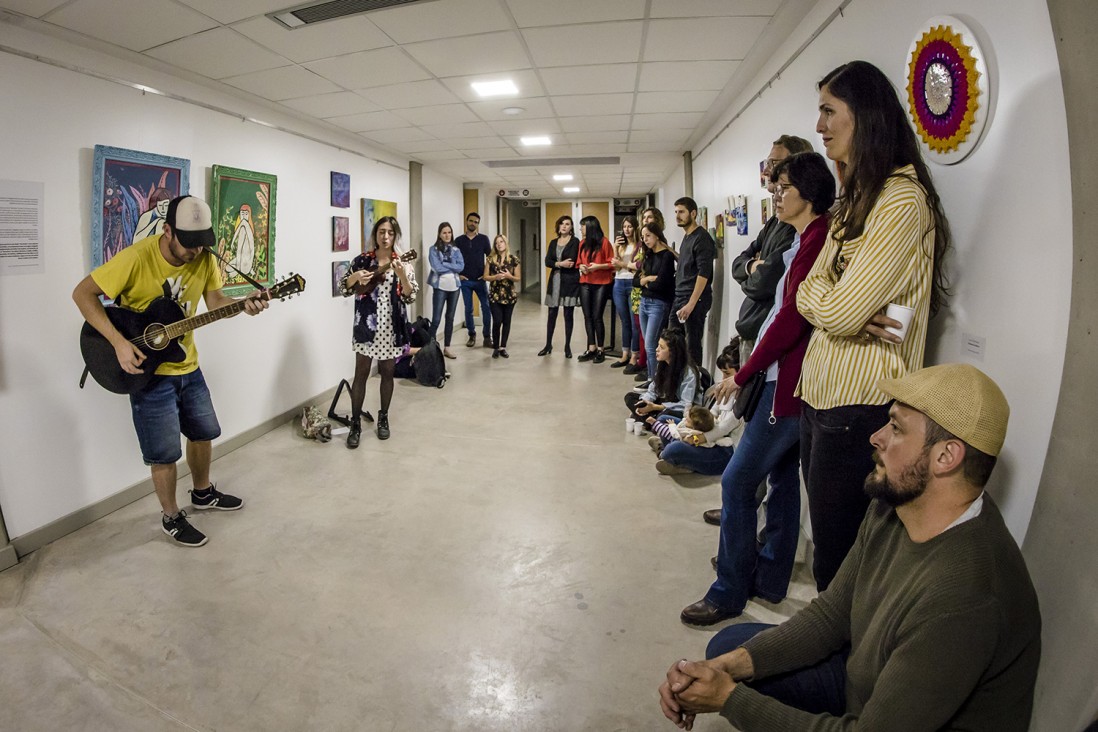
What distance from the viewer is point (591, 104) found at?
456 centimetres

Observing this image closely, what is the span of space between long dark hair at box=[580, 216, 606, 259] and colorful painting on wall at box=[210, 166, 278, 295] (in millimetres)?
3331

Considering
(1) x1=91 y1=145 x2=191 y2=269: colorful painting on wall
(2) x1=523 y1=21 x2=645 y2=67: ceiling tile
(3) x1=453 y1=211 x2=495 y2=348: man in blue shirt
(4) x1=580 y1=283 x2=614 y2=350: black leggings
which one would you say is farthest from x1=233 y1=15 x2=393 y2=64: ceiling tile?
(3) x1=453 y1=211 x2=495 y2=348: man in blue shirt

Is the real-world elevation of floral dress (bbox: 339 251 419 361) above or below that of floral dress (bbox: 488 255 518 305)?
below

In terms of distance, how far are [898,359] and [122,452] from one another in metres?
3.81

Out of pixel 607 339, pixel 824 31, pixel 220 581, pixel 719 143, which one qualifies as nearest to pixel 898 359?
pixel 824 31

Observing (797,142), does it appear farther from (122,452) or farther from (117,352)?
(122,452)

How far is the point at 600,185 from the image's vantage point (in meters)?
11.2

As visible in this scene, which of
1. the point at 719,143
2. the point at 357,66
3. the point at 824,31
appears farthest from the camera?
the point at 719,143

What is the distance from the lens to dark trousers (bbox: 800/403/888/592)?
60.3 inches

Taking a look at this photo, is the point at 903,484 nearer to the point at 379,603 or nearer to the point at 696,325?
the point at 379,603

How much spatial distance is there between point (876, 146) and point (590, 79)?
2.80 m

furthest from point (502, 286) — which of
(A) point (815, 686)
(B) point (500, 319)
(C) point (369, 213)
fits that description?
(A) point (815, 686)

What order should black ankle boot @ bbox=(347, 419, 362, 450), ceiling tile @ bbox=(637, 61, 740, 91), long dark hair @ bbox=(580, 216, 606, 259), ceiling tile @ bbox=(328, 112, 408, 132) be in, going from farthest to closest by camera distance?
long dark hair @ bbox=(580, 216, 606, 259)
ceiling tile @ bbox=(328, 112, 408, 132)
black ankle boot @ bbox=(347, 419, 362, 450)
ceiling tile @ bbox=(637, 61, 740, 91)

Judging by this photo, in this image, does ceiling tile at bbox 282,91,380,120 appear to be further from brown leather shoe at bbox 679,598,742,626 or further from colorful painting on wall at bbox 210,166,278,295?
brown leather shoe at bbox 679,598,742,626
